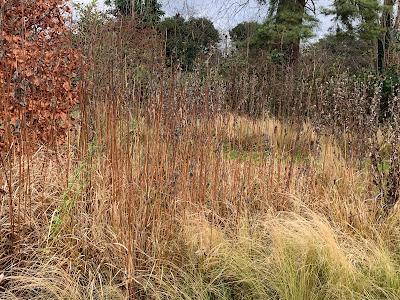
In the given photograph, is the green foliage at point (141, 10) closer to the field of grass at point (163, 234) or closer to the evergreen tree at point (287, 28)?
the field of grass at point (163, 234)

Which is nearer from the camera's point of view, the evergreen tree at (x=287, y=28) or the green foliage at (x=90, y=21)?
the green foliage at (x=90, y=21)

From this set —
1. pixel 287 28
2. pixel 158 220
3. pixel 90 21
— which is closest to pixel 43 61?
pixel 90 21

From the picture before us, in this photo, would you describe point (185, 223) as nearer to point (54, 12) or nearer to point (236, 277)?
point (236, 277)

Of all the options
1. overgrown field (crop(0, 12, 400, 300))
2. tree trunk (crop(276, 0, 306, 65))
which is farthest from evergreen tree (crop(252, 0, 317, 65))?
overgrown field (crop(0, 12, 400, 300))

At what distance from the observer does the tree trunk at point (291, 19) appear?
11.8 m

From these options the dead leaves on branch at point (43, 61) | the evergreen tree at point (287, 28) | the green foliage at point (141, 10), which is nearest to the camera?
the green foliage at point (141, 10)

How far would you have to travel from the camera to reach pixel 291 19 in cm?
1182

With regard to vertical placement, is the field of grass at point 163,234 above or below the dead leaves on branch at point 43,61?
below

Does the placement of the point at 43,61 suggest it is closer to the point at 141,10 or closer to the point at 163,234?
the point at 141,10

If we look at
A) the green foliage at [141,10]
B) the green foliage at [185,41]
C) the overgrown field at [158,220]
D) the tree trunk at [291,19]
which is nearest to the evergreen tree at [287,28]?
the tree trunk at [291,19]

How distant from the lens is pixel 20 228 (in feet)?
8.46

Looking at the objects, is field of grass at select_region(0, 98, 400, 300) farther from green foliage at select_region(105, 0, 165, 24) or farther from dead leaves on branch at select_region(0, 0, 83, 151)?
green foliage at select_region(105, 0, 165, 24)

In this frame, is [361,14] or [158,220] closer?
[158,220]

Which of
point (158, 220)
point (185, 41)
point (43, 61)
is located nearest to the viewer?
point (158, 220)
